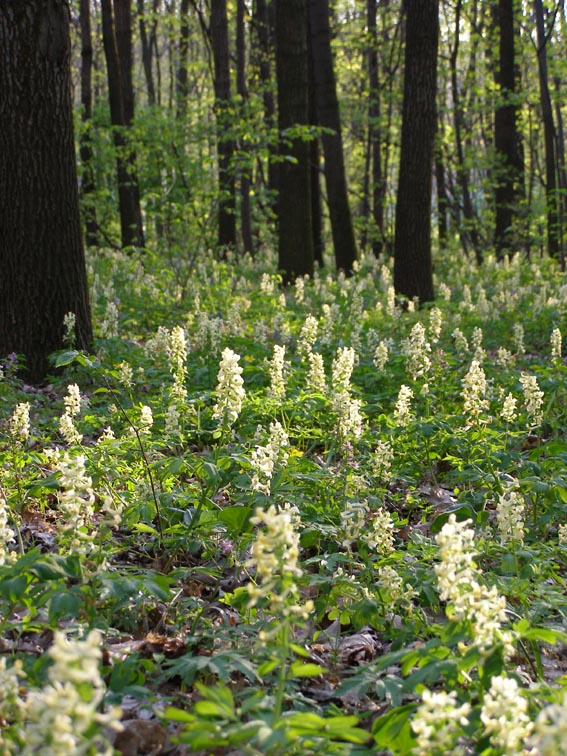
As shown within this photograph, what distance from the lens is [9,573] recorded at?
7.08 ft

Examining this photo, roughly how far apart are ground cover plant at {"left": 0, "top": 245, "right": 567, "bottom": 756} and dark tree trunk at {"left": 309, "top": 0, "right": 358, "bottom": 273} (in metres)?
8.21

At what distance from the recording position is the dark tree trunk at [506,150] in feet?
59.5

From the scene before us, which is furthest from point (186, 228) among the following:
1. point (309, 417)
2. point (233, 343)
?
point (309, 417)

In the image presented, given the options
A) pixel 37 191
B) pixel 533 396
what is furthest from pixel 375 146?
pixel 533 396

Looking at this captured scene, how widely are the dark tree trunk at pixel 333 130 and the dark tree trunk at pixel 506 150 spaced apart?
4773 millimetres

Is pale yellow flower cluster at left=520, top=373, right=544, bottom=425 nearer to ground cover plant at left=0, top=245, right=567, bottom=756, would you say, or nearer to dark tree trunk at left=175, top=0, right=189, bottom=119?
ground cover plant at left=0, top=245, right=567, bottom=756

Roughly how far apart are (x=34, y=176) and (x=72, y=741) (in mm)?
5666

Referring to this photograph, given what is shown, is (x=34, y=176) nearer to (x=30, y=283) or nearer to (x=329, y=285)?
(x=30, y=283)

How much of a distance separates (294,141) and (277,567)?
41.4ft

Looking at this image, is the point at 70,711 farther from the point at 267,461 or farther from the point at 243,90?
the point at 243,90

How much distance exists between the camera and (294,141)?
44.9 ft

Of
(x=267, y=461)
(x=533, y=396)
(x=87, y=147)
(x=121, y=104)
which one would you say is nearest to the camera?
(x=267, y=461)

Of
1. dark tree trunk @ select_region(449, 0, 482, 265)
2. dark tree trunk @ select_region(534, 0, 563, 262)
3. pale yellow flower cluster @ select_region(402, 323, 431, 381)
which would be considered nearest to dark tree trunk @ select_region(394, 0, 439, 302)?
pale yellow flower cluster @ select_region(402, 323, 431, 381)

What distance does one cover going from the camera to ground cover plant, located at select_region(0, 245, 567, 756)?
1.86m
